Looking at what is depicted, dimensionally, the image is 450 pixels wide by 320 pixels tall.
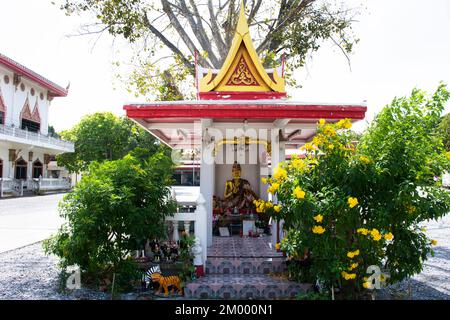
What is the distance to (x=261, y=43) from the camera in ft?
45.6

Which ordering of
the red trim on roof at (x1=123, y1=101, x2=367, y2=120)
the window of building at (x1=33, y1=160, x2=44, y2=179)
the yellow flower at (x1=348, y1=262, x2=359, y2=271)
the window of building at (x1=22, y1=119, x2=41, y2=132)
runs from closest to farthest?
the yellow flower at (x1=348, y1=262, x2=359, y2=271), the red trim on roof at (x1=123, y1=101, x2=367, y2=120), the window of building at (x1=22, y1=119, x2=41, y2=132), the window of building at (x1=33, y1=160, x2=44, y2=179)

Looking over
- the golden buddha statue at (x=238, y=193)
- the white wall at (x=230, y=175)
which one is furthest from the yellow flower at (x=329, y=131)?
the white wall at (x=230, y=175)

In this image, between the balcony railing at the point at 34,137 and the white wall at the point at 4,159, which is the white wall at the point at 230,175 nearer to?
the balcony railing at the point at 34,137

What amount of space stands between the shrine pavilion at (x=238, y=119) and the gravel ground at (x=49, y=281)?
237cm

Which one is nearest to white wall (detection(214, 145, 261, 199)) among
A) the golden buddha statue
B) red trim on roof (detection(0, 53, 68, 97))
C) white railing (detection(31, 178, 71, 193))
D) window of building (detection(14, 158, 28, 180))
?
the golden buddha statue

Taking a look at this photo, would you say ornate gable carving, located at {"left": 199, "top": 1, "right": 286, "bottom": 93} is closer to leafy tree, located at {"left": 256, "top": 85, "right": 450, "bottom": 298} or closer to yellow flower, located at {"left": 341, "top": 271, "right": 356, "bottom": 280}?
leafy tree, located at {"left": 256, "top": 85, "right": 450, "bottom": 298}

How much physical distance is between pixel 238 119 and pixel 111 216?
123 inches

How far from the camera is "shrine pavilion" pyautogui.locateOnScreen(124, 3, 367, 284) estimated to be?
6.02 metres

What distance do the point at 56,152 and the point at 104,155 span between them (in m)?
4.52

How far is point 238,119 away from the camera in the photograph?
696 cm

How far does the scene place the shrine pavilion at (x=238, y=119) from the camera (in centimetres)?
602

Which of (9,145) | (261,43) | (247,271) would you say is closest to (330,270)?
(247,271)

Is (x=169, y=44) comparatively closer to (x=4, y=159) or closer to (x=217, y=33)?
(x=217, y=33)

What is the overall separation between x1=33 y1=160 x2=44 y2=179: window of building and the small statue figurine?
29.6m
